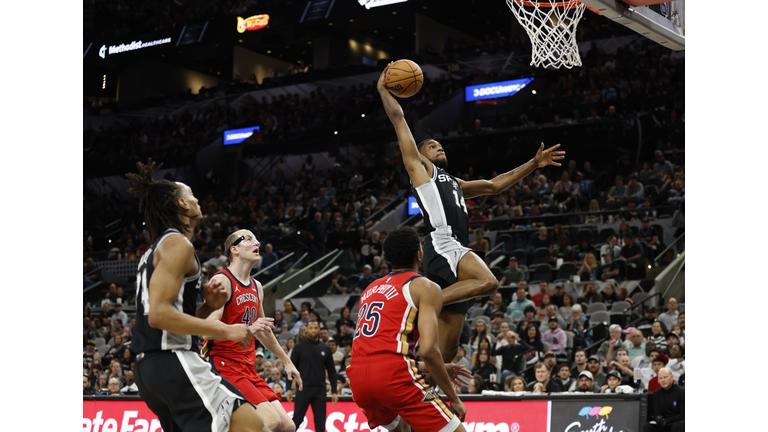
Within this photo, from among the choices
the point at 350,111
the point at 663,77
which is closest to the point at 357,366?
the point at 663,77

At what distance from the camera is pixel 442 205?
20.7 feet

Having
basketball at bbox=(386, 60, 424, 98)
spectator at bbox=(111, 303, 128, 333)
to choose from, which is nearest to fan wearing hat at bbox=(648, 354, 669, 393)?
basketball at bbox=(386, 60, 424, 98)

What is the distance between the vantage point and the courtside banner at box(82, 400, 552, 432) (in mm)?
9477

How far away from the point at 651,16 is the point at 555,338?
6.27m

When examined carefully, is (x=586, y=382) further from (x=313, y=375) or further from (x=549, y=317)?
(x=313, y=375)

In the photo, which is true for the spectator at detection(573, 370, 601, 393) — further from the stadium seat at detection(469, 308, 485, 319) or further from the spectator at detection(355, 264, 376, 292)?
the spectator at detection(355, 264, 376, 292)

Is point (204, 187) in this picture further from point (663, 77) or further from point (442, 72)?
point (663, 77)

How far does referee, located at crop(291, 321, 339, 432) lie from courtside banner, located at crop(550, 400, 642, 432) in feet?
9.72

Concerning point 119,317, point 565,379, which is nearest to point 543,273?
point 565,379

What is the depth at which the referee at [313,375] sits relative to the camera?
33.9ft

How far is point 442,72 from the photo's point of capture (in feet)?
89.5
